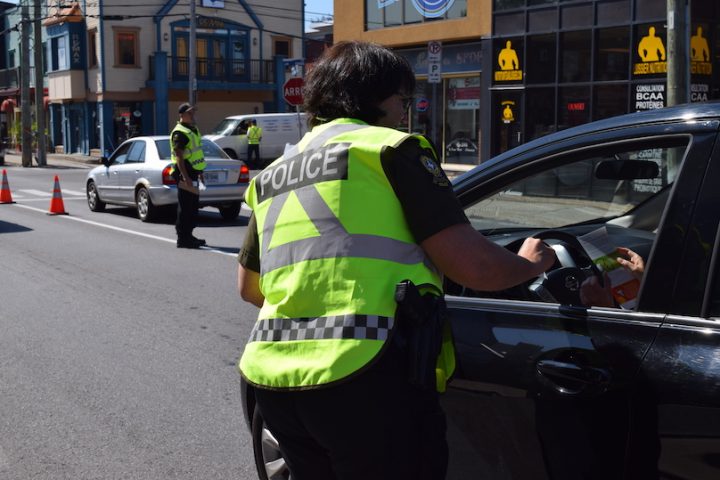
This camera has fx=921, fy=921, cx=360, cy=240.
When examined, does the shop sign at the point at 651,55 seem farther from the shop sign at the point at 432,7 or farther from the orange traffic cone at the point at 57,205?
the orange traffic cone at the point at 57,205

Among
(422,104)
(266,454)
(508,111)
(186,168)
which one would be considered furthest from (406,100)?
(422,104)

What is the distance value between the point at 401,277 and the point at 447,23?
21.2 metres

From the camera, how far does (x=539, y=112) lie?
20359 millimetres

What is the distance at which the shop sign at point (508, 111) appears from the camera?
2100 centimetres

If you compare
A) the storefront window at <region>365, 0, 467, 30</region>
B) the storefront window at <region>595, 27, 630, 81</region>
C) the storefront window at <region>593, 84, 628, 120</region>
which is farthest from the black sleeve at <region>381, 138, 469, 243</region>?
the storefront window at <region>365, 0, 467, 30</region>

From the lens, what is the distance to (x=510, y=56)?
2088 cm

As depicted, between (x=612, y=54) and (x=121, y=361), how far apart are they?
14.8 m

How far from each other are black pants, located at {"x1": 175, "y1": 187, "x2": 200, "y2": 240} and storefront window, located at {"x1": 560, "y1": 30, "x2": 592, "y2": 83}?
10.5 m

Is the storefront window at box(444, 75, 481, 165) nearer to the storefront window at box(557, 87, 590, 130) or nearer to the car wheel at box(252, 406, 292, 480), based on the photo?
the storefront window at box(557, 87, 590, 130)

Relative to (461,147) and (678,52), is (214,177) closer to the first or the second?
(678,52)

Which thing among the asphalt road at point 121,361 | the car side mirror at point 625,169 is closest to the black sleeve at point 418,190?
the car side mirror at point 625,169

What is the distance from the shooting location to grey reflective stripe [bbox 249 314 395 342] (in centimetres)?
216

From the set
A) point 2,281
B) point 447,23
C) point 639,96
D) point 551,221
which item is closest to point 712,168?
point 551,221

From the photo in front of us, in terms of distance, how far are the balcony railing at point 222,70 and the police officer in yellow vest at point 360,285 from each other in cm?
4209
